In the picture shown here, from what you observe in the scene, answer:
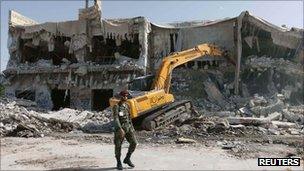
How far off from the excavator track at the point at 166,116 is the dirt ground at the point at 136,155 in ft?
7.06

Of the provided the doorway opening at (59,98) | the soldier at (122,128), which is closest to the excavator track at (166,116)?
the soldier at (122,128)

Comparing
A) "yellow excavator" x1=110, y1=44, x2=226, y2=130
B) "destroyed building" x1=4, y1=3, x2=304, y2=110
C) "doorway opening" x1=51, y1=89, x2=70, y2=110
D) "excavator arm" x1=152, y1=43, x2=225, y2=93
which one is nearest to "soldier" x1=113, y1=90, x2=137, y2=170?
"yellow excavator" x1=110, y1=44, x2=226, y2=130

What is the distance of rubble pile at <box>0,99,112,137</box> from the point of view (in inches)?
517

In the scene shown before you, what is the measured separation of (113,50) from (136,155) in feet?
58.7

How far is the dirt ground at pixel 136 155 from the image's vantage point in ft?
25.2

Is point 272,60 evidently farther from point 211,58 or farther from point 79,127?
point 79,127

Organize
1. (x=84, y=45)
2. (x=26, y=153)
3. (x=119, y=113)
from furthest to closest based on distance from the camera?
(x=84, y=45)
(x=26, y=153)
(x=119, y=113)

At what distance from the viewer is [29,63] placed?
2516 cm

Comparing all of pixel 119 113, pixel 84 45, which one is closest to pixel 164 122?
pixel 119 113

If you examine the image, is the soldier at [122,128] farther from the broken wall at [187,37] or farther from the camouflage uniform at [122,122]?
the broken wall at [187,37]

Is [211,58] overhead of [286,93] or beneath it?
overhead

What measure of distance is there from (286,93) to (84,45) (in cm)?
1124

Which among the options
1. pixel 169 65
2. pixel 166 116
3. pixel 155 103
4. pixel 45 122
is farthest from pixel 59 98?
pixel 155 103

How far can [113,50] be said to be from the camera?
2630cm
